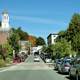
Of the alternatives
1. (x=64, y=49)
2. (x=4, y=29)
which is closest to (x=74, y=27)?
(x=64, y=49)

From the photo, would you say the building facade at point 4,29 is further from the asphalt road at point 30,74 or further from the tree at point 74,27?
the asphalt road at point 30,74

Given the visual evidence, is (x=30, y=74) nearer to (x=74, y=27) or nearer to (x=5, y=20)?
(x=74, y=27)

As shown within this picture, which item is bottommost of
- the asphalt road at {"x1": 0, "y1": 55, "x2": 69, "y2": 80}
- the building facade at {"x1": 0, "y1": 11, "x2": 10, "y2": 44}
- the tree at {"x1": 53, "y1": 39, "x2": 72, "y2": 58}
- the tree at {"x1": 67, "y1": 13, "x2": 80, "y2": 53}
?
the asphalt road at {"x1": 0, "y1": 55, "x2": 69, "y2": 80}

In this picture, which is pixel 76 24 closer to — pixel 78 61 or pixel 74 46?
pixel 74 46

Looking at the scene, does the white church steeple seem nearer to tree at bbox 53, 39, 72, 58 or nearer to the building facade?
the building facade

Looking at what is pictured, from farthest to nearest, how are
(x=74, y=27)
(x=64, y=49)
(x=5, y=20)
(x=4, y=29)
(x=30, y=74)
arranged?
(x=5, y=20), (x=4, y=29), (x=64, y=49), (x=74, y=27), (x=30, y=74)

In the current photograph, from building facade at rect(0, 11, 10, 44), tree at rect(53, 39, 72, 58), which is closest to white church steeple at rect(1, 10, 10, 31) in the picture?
building facade at rect(0, 11, 10, 44)

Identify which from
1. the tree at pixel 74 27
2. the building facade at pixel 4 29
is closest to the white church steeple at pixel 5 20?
the building facade at pixel 4 29

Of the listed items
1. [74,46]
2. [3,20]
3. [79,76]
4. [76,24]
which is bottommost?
[79,76]

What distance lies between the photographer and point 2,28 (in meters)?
146

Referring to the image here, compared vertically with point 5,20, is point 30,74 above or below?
below

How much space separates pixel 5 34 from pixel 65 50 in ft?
166

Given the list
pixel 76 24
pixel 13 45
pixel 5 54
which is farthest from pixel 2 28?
pixel 76 24

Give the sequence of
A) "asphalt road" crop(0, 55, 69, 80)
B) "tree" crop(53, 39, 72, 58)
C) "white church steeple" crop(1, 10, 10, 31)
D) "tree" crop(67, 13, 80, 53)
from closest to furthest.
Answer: "asphalt road" crop(0, 55, 69, 80) → "tree" crop(67, 13, 80, 53) → "tree" crop(53, 39, 72, 58) → "white church steeple" crop(1, 10, 10, 31)
